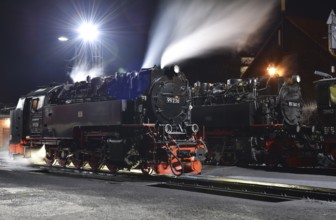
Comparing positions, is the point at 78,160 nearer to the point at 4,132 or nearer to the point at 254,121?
the point at 254,121

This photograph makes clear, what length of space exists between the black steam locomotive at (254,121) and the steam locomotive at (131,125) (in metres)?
2.99

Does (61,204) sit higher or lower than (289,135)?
lower

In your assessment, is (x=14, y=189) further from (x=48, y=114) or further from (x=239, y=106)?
(x=239, y=106)

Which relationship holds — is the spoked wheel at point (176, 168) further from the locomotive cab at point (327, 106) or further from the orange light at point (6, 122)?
the orange light at point (6, 122)

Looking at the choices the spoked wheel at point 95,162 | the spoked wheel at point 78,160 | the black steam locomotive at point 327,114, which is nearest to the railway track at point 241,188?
the spoked wheel at point 95,162

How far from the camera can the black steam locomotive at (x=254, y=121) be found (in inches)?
632

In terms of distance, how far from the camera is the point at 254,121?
53.1 ft

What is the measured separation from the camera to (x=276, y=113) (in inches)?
644

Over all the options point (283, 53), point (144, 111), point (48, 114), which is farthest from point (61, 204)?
point (283, 53)

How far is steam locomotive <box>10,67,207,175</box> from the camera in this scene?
509 inches

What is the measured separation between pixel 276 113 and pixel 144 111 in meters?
5.69

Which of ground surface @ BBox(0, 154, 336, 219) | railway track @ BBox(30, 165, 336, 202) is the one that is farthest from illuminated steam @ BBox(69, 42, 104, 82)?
ground surface @ BBox(0, 154, 336, 219)

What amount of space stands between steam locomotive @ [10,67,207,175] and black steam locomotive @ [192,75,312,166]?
2.99 meters

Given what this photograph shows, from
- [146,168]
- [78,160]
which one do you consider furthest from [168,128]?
[78,160]
